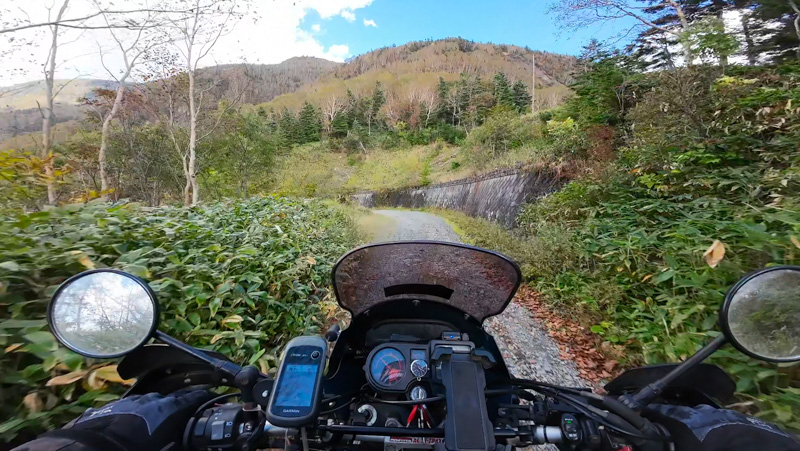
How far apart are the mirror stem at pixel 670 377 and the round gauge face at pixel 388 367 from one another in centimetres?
77

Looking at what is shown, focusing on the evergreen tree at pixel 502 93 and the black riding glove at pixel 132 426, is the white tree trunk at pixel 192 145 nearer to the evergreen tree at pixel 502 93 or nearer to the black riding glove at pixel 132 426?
the black riding glove at pixel 132 426

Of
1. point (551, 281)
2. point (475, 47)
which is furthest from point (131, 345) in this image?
point (475, 47)

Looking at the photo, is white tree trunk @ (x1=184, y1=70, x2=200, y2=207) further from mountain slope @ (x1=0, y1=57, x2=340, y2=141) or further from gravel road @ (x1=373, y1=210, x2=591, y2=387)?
gravel road @ (x1=373, y1=210, x2=591, y2=387)

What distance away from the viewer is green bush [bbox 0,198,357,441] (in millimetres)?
1707

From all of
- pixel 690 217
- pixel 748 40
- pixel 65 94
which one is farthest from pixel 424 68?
pixel 690 217

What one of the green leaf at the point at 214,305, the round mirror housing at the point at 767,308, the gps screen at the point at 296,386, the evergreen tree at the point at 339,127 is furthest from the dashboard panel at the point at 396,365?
the evergreen tree at the point at 339,127

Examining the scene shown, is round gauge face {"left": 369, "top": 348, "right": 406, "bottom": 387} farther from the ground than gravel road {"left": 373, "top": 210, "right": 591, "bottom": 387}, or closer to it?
farther from the ground

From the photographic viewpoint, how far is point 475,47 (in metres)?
99.2

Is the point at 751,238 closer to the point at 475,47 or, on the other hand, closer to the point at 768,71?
the point at 768,71

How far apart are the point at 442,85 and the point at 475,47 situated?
2454 inches

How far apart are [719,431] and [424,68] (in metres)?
90.6

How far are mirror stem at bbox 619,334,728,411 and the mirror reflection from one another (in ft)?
0.26

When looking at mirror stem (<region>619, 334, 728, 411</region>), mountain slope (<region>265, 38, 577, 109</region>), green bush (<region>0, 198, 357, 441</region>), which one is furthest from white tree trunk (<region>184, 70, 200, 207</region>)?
mountain slope (<region>265, 38, 577, 109</region>)

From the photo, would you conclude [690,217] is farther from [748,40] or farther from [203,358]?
[748,40]
